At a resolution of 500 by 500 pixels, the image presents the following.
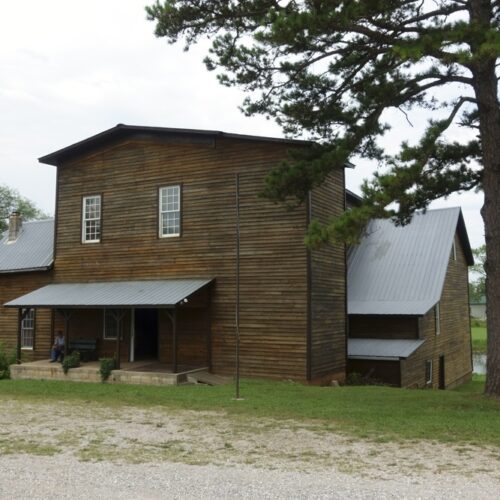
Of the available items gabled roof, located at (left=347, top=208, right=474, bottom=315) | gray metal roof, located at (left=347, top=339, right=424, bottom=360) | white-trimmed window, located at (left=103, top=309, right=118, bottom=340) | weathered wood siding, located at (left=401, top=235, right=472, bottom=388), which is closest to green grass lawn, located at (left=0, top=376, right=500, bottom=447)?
white-trimmed window, located at (left=103, top=309, right=118, bottom=340)

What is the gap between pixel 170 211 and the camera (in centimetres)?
1959

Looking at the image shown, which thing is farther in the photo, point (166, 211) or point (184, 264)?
point (166, 211)

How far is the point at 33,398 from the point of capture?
14398 mm

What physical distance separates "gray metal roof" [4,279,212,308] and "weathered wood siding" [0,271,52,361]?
1.16 meters

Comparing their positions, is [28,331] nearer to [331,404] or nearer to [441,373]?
[331,404]

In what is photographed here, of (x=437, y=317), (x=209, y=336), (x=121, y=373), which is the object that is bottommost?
(x=121, y=373)

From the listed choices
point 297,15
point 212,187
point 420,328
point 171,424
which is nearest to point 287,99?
point 297,15

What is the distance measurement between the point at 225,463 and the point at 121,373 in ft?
34.3

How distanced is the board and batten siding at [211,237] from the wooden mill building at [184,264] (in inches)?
1.5

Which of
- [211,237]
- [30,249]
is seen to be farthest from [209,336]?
[30,249]

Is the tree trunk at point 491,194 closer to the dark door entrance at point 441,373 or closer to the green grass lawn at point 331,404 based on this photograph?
the green grass lawn at point 331,404

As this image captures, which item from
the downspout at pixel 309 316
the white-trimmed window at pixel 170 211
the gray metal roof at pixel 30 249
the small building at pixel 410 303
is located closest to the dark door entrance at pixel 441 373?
the small building at pixel 410 303

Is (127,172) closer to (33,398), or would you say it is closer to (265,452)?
(33,398)

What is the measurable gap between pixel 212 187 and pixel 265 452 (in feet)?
38.7
